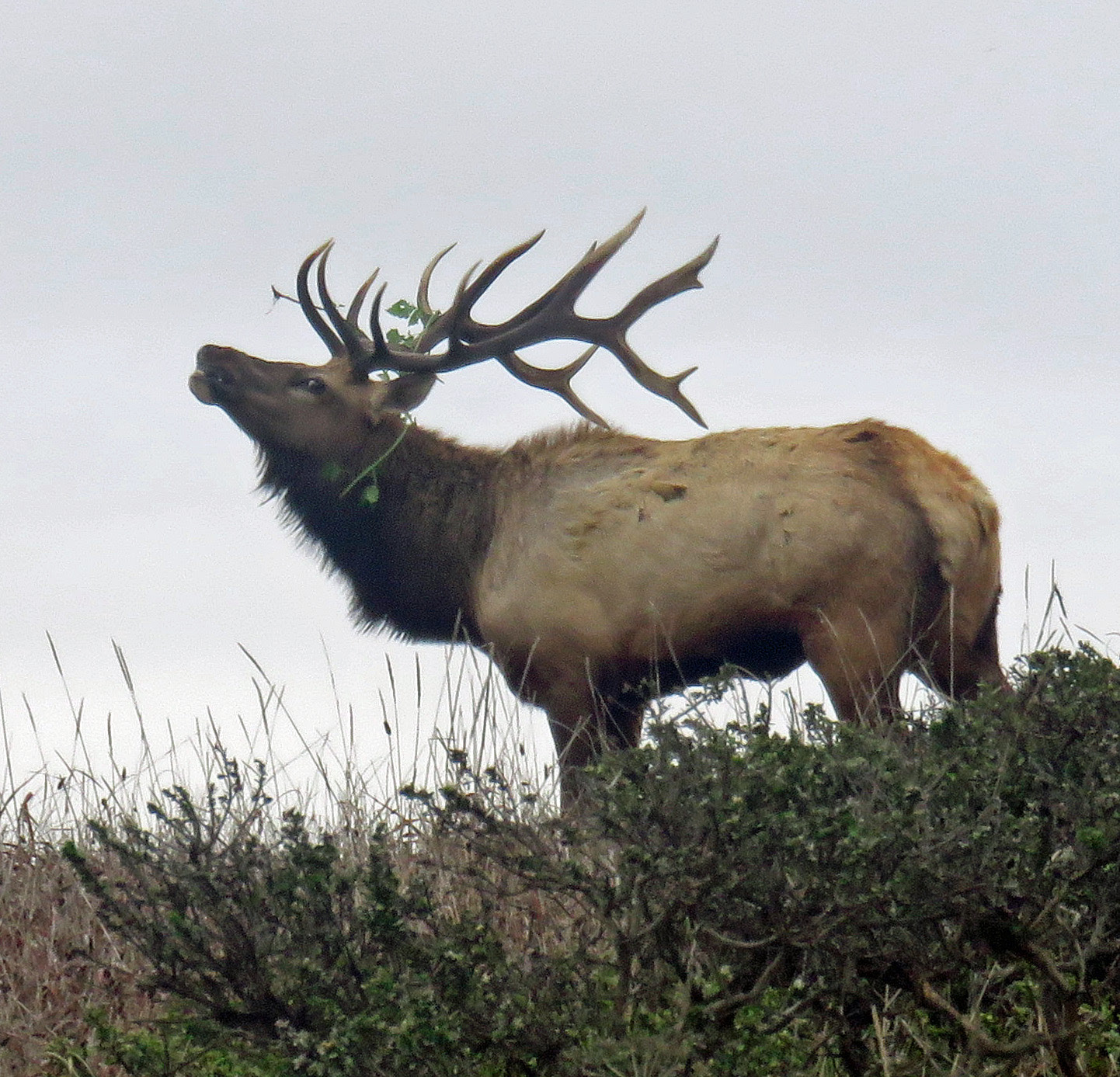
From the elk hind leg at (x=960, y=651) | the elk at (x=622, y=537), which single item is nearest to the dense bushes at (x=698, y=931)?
the elk at (x=622, y=537)

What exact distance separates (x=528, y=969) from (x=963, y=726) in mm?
1292

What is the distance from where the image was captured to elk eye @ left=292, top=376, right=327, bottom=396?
7801 mm

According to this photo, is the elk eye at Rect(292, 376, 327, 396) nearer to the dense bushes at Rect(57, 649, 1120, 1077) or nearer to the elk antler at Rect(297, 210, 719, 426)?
the elk antler at Rect(297, 210, 719, 426)

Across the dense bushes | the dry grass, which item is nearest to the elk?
the dry grass

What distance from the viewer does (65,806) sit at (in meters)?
6.23

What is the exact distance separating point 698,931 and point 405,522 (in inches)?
170

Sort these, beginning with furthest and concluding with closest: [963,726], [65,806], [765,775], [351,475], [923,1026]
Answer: [351,475], [65,806], [963,726], [923,1026], [765,775]

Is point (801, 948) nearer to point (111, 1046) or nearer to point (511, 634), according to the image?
point (111, 1046)

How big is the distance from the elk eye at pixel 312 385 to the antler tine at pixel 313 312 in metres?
0.40

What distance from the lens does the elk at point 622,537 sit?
250 inches

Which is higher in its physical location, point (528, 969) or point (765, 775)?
point (765, 775)

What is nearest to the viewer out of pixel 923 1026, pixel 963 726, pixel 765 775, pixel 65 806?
pixel 765 775

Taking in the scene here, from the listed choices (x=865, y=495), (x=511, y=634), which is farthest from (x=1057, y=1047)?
(x=511, y=634)

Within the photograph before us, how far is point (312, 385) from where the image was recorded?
7.80 metres
